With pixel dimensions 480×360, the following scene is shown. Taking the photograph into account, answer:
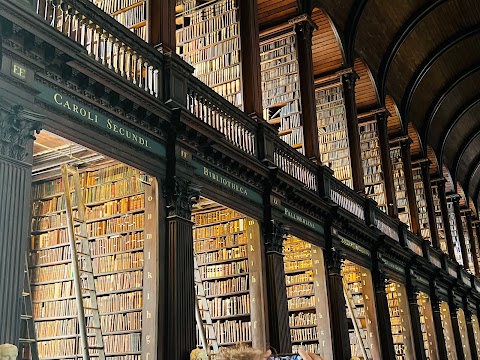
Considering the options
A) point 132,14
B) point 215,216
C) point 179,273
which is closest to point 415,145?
point 215,216

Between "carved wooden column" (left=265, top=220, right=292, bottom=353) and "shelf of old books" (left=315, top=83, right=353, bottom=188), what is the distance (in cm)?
426

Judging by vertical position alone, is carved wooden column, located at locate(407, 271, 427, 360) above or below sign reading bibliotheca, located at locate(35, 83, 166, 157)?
below

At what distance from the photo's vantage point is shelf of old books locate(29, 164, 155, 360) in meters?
6.70

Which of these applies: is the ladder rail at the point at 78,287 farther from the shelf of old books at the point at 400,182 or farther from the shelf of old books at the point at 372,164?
the shelf of old books at the point at 400,182

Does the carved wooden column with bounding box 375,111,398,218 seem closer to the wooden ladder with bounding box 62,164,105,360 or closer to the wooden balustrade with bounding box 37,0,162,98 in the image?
the wooden ladder with bounding box 62,164,105,360

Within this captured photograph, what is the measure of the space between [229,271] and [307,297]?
2337 mm

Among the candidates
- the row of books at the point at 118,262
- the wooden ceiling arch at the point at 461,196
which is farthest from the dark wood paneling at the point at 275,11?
the wooden ceiling arch at the point at 461,196

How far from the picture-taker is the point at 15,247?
14.9ft

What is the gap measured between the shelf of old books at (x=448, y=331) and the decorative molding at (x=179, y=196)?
11.7 m

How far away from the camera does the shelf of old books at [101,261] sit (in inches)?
264

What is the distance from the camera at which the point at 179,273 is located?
618 centimetres

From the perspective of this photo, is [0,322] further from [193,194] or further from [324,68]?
[324,68]

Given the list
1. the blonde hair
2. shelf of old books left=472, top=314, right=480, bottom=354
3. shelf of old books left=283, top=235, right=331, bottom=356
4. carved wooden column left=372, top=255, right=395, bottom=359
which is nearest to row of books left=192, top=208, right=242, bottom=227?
shelf of old books left=283, top=235, right=331, bottom=356

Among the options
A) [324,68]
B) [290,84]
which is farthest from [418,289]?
[290,84]
